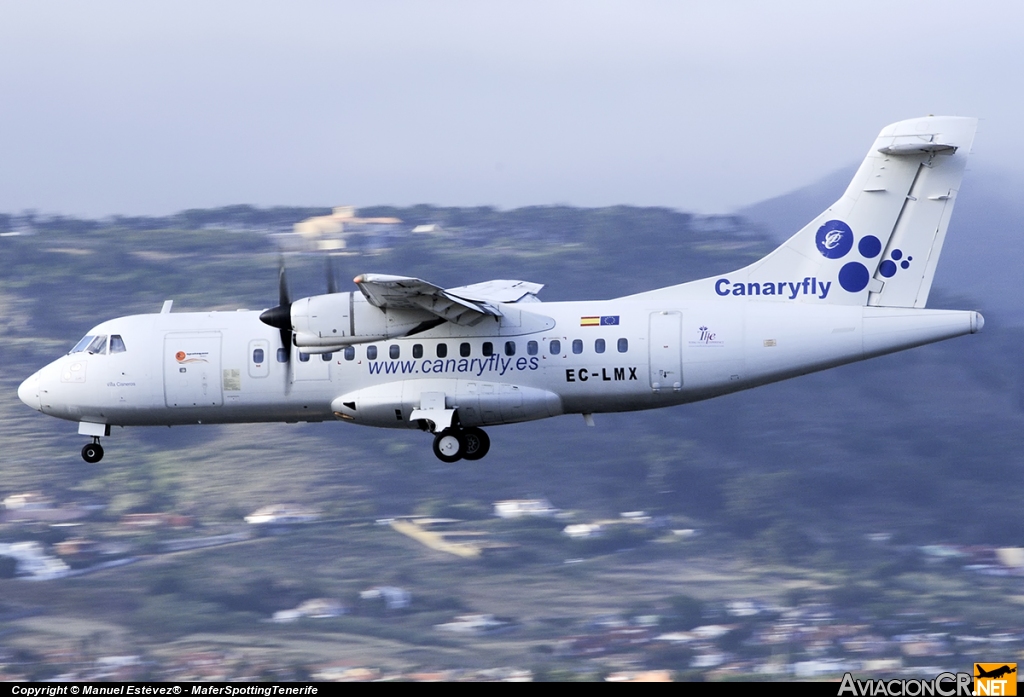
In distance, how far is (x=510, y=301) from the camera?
2686cm

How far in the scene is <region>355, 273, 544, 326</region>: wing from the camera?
77.6 ft

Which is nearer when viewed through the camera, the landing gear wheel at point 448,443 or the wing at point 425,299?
the wing at point 425,299

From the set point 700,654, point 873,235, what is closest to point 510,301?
point 873,235

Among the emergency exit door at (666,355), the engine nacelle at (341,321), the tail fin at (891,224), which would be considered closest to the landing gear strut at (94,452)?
the engine nacelle at (341,321)

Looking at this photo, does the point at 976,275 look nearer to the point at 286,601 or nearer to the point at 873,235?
the point at 286,601

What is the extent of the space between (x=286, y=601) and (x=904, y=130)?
53286 mm

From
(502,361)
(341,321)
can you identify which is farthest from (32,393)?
(502,361)

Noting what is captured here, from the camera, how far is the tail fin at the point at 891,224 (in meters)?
25.0

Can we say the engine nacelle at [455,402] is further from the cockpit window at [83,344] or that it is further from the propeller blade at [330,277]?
the cockpit window at [83,344]

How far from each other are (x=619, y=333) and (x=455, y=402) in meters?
3.65

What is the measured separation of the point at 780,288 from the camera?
25859 mm

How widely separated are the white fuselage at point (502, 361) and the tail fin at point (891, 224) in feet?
1.78

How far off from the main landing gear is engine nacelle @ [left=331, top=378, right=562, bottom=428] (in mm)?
385

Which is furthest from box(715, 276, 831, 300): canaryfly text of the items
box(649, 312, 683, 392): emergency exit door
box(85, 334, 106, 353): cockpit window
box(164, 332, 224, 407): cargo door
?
box(85, 334, 106, 353): cockpit window
